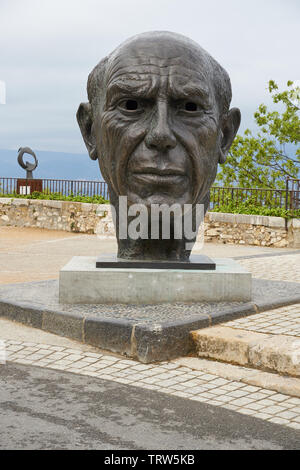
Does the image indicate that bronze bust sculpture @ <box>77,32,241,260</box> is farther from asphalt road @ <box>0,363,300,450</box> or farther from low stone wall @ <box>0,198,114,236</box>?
low stone wall @ <box>0,198,114,236</box>

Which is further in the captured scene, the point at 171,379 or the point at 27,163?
the point at 27,163

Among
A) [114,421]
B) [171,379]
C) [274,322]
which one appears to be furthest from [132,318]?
[114,421]

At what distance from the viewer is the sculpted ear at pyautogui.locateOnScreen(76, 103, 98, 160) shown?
21.5 ft

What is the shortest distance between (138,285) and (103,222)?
12587mm

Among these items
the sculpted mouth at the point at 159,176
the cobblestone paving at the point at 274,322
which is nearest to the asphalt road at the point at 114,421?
the cobblestone paving at the point at 274,322

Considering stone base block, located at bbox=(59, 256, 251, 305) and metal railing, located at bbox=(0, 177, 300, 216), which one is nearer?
stone base block, located at bbox=(59, 256, 251, 305)

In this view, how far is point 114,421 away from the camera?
11.7ft

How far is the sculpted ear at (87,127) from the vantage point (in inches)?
258

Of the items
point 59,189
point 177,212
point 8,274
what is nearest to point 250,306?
point 177,212

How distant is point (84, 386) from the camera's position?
4223mm

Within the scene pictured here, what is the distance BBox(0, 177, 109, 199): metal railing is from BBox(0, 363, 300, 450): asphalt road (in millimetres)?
16160

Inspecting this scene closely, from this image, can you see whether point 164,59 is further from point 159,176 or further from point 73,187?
point 73,187

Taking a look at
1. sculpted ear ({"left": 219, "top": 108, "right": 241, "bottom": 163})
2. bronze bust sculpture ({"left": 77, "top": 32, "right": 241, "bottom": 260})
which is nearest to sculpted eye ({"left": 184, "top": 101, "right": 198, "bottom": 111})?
bronze bust sculpture ({"left": 77, "top": 32, "right": 241, "bottom": 260})
